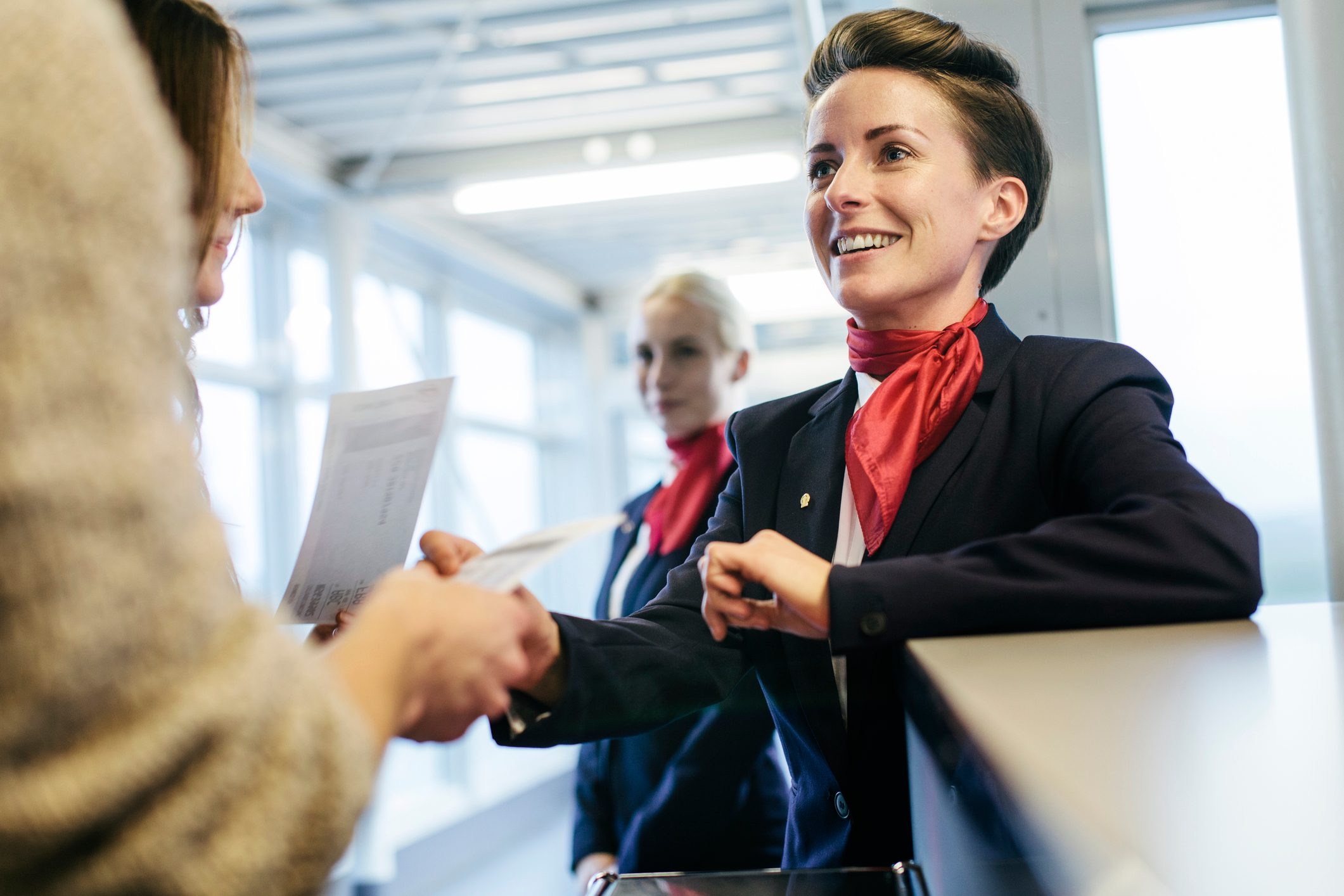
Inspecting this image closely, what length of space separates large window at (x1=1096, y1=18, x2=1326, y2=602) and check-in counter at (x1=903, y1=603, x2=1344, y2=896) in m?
1.07

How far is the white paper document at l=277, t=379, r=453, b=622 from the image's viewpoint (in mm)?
1390

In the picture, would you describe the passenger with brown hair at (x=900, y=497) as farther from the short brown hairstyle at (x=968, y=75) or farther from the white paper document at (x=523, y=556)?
the white paper document at (x=523, y=556)

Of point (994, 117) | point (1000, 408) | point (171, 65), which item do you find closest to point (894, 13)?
point (994, 117)

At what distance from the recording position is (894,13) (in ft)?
5.61

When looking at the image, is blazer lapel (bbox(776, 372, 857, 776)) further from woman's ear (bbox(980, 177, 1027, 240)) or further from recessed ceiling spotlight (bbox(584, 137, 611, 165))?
recessed ceiling spotlight (bbox(584, 137, 611, 165))

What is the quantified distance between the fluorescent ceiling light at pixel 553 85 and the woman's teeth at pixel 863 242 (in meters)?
5.17

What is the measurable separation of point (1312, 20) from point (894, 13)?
33.9 inches

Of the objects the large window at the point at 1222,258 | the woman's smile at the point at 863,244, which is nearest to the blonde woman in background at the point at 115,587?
the woman's smile at the point at 863,244

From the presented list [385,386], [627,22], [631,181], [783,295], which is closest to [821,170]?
[385,386]

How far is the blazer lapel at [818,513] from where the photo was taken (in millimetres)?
1451

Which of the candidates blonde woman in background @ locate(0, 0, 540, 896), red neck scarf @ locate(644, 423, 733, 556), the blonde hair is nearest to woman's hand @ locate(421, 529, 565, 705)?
blonde woman in background @ locate(0, 0, 540, 896)

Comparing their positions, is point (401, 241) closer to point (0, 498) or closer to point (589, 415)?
point (589, 415)

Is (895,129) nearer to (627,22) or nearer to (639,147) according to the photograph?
(627,22)

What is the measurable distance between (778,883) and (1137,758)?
2.36ft
